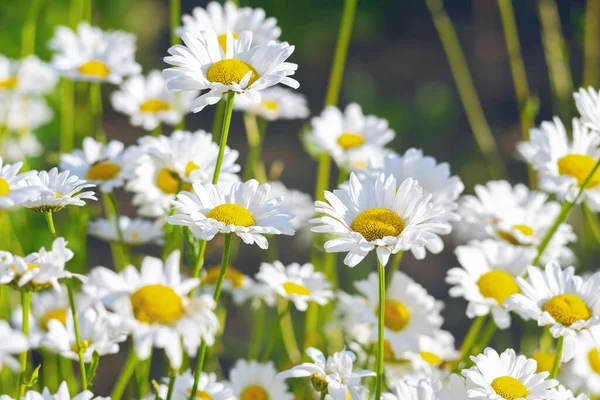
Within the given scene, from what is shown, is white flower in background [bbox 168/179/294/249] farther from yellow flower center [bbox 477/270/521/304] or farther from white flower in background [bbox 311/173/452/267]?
yellow flower center [bbox 477/270/521/304]

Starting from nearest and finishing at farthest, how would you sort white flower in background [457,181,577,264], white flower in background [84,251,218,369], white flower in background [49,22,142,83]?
1. white flower in background [84,251,218,369]
2. white flower in background [457,181,577,264]
3. white flower in background [49,22,142,83]

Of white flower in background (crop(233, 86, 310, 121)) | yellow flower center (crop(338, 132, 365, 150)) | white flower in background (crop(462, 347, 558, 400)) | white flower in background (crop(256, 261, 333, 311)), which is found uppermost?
white flower in background (crop(233, 86, 310, 121))

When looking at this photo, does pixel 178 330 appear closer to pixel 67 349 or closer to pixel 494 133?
pixel 67 349

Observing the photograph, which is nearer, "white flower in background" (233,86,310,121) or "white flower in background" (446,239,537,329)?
"white flower in background" (446,239,537,329)

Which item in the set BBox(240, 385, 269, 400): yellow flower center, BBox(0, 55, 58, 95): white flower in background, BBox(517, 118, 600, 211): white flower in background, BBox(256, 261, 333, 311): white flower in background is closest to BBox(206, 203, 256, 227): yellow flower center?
BBox(256, 261, 333, 311): white flower in background

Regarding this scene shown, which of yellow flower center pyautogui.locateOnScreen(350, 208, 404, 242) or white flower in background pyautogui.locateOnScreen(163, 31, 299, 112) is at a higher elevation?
white flower in background pyautogui.locateOnScreen(163, 31, 299, 112)

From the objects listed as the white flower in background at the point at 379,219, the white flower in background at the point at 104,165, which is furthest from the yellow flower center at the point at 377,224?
the white flower in background at the point at 104,165
